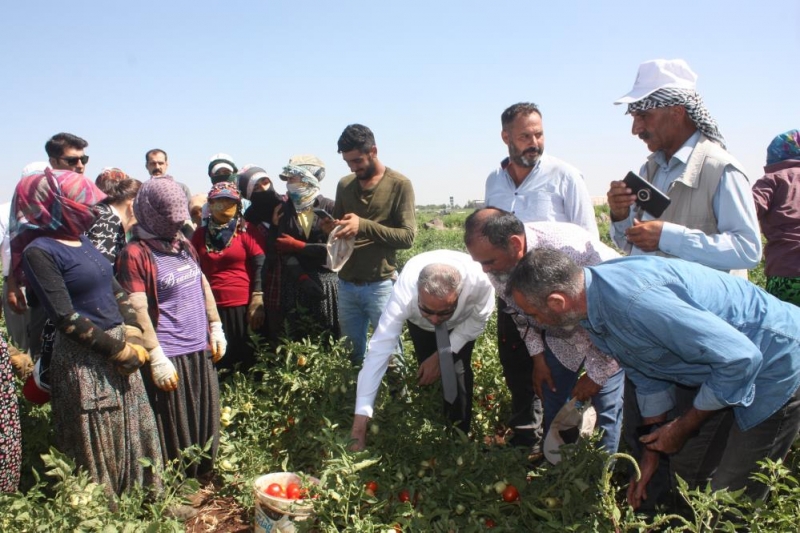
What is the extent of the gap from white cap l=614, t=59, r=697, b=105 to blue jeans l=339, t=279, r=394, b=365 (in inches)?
76.7

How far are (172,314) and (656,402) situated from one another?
245 centimetres

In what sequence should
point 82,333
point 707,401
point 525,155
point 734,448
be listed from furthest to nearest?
1. point 525,155
2. point 82,333
3. point 734,448
4. point 707,401

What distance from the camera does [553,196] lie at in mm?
3312

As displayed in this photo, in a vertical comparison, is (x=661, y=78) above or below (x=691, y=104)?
above

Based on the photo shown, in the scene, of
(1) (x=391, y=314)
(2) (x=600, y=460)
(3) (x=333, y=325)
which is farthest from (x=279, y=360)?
(2) (x=600, y=460)

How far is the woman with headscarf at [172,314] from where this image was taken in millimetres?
3090

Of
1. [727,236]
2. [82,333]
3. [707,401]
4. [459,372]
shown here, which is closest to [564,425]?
[459,372]

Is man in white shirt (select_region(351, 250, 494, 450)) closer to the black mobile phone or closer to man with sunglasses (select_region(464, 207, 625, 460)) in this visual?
man with sunglasses (select_region(464, 207, 625, 460))

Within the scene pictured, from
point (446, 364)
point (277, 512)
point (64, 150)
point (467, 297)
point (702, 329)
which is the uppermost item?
point (64, 150)

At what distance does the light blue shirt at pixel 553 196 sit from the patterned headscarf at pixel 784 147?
1.22 metres

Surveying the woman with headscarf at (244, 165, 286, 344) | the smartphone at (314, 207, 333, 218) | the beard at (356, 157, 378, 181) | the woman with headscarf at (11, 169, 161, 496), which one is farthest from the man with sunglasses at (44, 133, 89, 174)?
the beard at (356, 157, 378, 181)

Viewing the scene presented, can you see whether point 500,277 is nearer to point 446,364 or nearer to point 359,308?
point 446,364

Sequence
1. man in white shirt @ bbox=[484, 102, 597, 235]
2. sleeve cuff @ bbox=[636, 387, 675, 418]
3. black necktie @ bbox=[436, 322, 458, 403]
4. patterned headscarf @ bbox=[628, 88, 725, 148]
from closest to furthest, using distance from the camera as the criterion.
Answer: sleeve cuff @ bbox=[636, 387, 675, 418] → patterned headscarf @ bbox=[628, 88, 725, 148] → black necktie @ bbox=[436, 322, 458, 403] → man in white shirt @ bbox=[484, 102, 597, 235]

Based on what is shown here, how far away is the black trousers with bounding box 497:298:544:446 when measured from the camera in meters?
3.32
